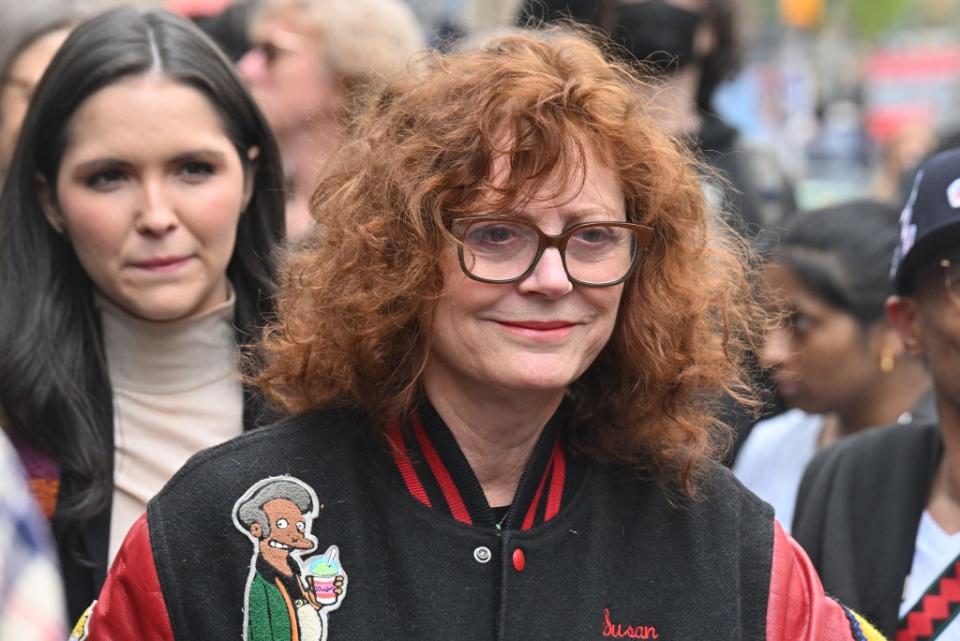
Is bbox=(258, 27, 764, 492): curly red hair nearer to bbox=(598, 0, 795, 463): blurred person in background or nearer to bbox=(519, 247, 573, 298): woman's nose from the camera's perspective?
bbox=(519, 247, 573, 298): woman's nose

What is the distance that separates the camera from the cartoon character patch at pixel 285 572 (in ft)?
8.58

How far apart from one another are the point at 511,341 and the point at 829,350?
231 centimetres

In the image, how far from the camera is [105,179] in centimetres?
341

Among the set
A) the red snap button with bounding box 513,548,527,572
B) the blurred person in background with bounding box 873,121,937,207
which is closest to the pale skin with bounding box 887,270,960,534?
the red snap button with bounding box 513,548,527,572

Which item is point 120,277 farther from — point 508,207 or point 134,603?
point 508,207

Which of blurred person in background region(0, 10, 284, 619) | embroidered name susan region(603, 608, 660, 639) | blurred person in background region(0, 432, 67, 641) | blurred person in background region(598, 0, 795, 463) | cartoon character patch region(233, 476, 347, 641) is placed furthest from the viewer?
blurred person in background region(598, 0, 795, 463)

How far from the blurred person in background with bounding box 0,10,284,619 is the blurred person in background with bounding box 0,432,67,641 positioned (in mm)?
1823

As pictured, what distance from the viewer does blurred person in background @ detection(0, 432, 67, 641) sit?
1422 mm

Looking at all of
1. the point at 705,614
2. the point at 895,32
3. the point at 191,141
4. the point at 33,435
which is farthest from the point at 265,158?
the point at 895,32

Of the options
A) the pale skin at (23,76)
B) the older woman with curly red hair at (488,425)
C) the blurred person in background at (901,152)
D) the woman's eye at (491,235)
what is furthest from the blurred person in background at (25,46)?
the blurred person in background at (901,152)

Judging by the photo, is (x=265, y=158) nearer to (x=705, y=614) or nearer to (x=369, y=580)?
(x=369, y=580)

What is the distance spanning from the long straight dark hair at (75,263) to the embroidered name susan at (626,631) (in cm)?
113

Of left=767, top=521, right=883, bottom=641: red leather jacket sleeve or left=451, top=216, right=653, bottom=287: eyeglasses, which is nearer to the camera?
left=451, top=216, right=653, bottom=287: eyeglasses

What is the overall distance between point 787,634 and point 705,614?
162 mm
